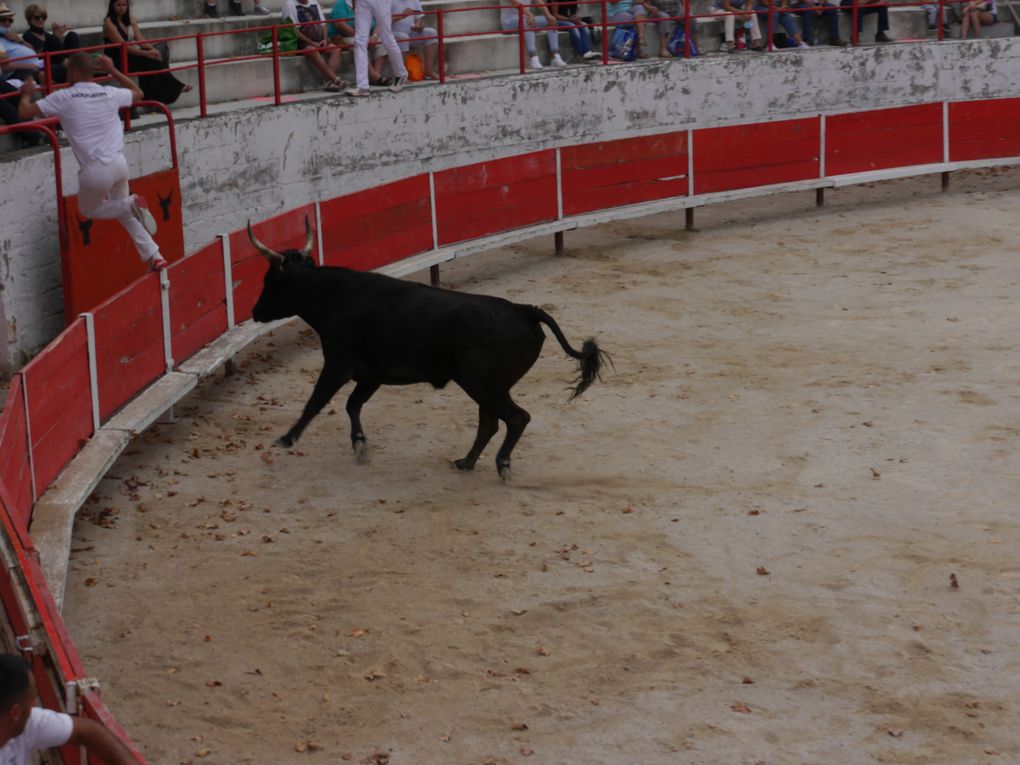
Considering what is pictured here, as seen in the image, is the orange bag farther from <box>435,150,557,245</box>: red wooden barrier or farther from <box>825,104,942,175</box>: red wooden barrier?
A: <box>825,104,942,175</box>: red wooden barrier

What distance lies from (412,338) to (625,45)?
10.2 m

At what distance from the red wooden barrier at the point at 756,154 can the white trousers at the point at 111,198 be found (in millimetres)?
7806

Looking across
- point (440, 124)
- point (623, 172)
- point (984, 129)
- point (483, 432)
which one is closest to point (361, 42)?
point (440, 124)

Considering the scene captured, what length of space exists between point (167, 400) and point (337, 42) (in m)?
7.41

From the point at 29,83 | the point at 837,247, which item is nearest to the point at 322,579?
the point at 29,83

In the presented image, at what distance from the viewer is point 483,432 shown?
8.54 metres

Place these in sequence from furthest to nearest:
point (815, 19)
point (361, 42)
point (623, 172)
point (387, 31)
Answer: point (815, 19) < point (623, 172) < point (387, 31) < point (361, 42)

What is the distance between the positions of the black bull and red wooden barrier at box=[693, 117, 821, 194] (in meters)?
7.99

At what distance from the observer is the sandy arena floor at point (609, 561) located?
5715 mm

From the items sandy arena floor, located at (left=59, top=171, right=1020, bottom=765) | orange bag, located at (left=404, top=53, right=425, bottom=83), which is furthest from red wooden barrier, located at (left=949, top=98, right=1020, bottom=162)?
sandy arena floor, located at (left=59, top=171, right=1020, bottom=765)

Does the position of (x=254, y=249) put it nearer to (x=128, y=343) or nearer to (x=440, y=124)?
(x=128, y=343)

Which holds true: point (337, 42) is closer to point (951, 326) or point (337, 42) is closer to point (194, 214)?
point (194, 214)

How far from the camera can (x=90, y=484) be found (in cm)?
775

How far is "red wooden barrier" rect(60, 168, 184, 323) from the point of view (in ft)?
33.4
